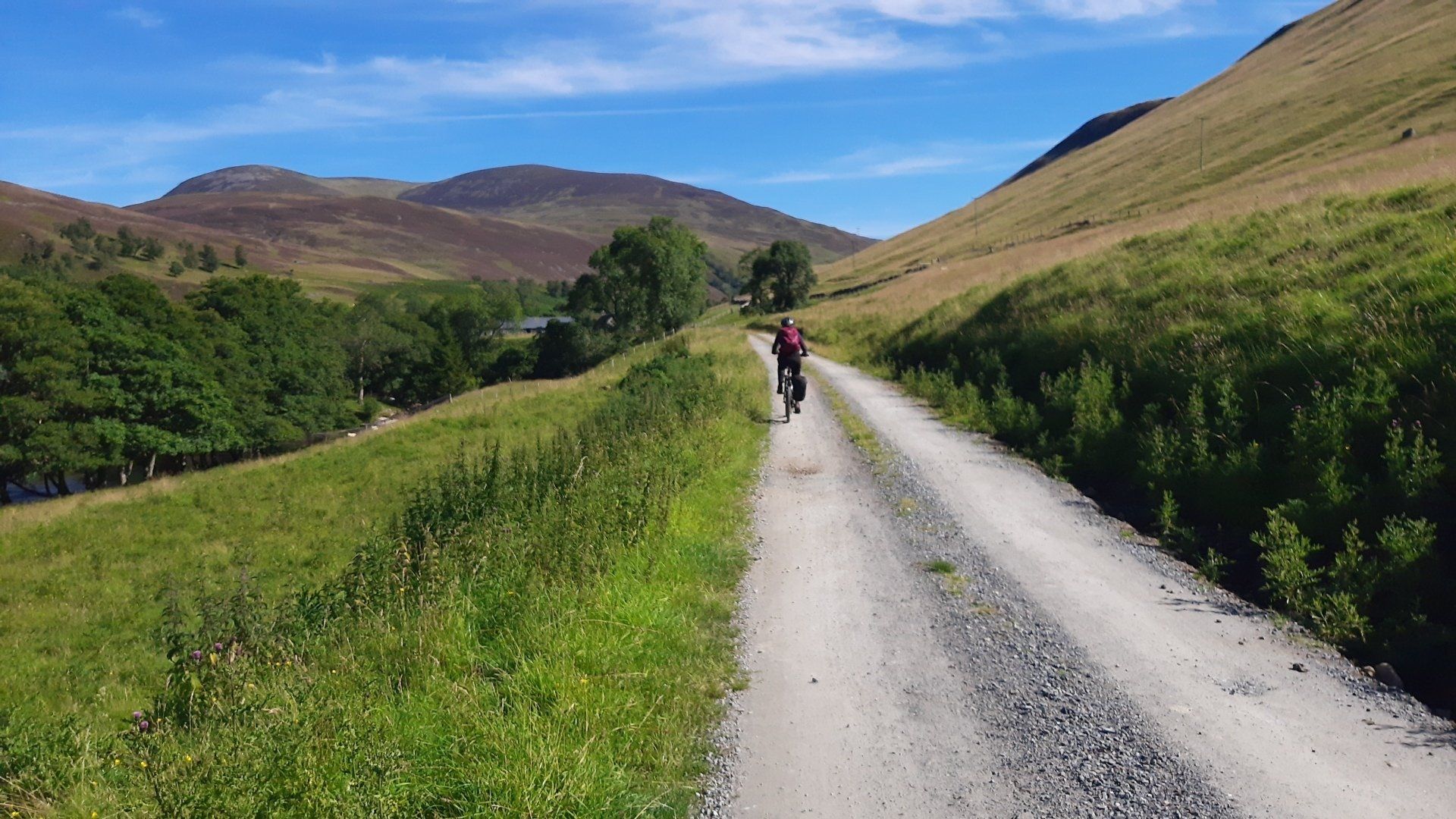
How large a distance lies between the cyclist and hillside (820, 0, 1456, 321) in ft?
40.5

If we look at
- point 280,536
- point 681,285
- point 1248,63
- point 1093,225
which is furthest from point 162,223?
point 1248,63

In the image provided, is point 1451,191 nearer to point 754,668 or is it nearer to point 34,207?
point 754,668

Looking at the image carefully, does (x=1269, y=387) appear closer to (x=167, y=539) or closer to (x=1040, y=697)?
(x=1040, y=697)

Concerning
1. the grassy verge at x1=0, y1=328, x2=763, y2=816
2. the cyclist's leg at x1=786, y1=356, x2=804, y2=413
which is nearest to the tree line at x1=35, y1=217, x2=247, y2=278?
the cyclist's leg at x1=786, y1=356, x2=804, y2=413

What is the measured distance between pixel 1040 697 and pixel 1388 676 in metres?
2.30

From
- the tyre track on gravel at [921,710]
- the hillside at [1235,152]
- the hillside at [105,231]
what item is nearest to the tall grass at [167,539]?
the tyre track on gravel at [921,710]

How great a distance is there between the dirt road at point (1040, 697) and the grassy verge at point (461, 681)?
0.52 meters

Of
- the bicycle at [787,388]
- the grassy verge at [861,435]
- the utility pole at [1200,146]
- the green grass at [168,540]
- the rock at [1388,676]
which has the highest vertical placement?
the utility pole at [1200,146]

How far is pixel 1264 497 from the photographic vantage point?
27.6 ft

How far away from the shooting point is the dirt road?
4.33 metres

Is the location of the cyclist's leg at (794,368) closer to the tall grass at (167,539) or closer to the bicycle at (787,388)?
the bicycle at (787,388)

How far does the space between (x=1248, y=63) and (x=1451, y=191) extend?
157660 mm

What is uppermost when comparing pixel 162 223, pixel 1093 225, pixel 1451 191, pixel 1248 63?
pixel 1248 63

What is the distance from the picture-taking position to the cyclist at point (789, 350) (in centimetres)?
1766
